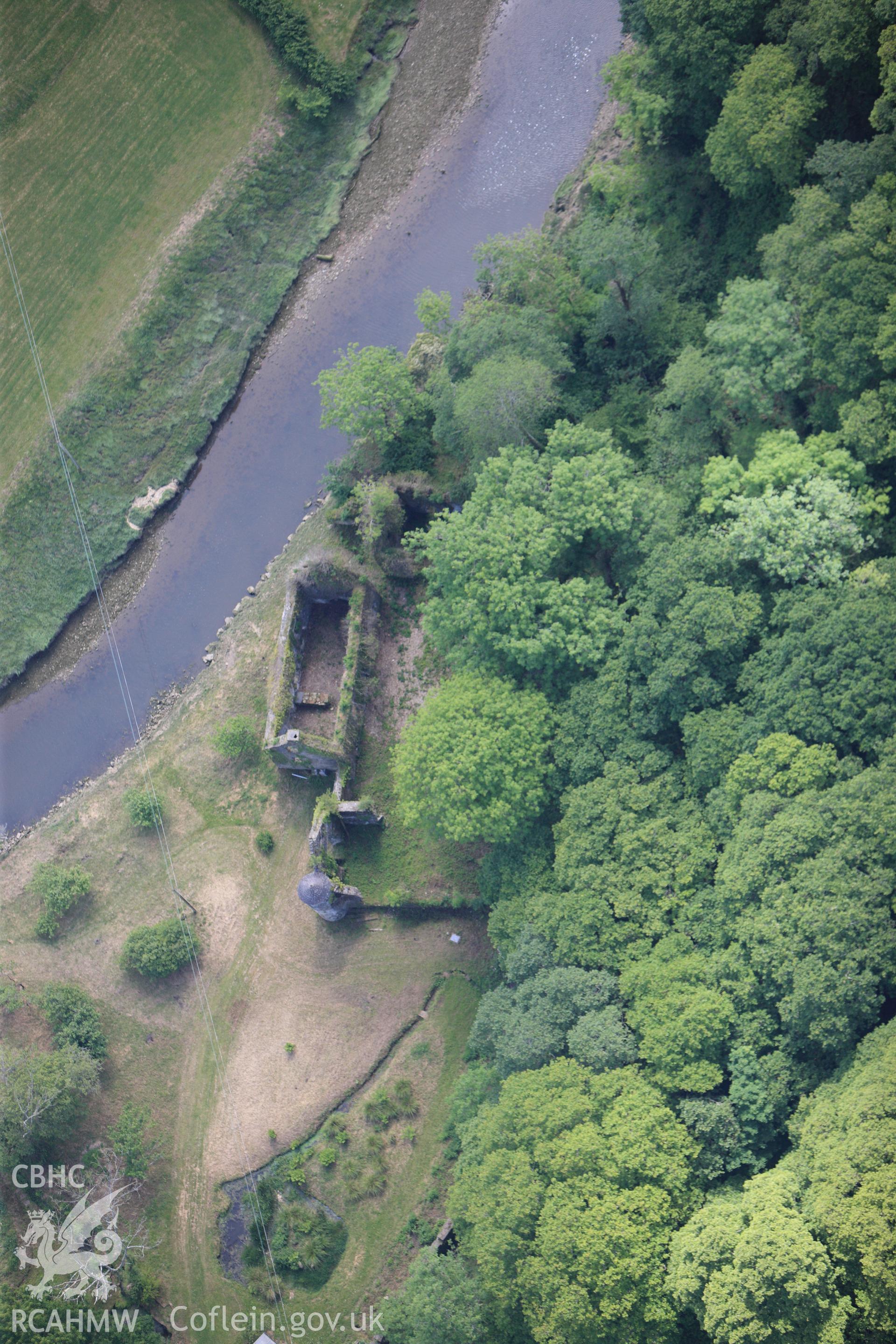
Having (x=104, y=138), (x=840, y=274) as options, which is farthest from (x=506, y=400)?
(x=104, y=138)

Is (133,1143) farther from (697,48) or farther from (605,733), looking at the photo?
(697,48)

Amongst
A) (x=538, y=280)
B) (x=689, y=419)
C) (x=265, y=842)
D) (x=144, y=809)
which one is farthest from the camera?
(x=144, y=809)

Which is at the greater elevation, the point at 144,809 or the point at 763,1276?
the point at 144,809

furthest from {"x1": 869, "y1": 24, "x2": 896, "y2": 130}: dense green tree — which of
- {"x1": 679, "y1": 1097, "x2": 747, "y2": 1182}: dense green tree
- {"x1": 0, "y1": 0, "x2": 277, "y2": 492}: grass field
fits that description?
{"x1": 679, "y1": 1097, "x2": 747, "y2": 1182}: dense green tree

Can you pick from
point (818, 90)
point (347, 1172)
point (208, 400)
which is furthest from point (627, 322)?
point (347, 1172)

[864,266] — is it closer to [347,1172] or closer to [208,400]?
[208,400]

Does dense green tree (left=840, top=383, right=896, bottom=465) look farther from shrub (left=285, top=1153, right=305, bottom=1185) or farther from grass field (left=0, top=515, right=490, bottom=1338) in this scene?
shrub (left=285, top=1153, right=305, bottom=1185)

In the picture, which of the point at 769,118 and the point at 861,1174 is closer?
the point at 861,1174
